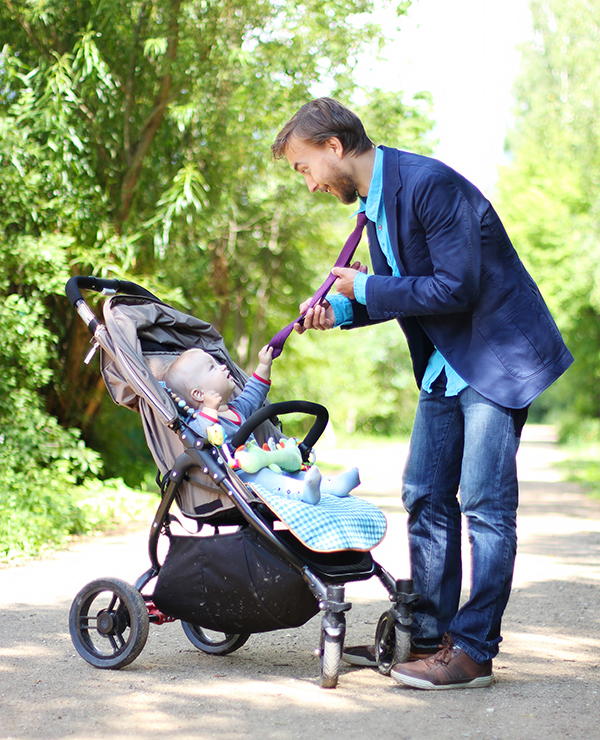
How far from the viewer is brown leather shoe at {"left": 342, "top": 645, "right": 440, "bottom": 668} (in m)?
3.52

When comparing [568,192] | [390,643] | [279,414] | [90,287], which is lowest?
[390,643]

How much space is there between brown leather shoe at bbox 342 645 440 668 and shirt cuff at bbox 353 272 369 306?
143 cm

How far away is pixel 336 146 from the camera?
3.31 m

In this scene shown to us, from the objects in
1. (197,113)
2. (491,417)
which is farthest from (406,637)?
(197,113)

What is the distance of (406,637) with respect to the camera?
3.41 m

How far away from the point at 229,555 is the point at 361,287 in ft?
3.73

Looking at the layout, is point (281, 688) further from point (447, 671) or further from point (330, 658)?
point (447, 671)

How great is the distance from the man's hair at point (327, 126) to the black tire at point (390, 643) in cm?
184

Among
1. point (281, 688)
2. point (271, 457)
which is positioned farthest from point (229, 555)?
point (281, 688)

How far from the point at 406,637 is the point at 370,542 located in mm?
459

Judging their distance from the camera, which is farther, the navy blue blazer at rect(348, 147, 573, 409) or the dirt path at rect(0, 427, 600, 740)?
the navy blue blazer at rect(348, 147, 573, 409)

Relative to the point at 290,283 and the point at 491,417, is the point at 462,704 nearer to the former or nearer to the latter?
the point at 491,417

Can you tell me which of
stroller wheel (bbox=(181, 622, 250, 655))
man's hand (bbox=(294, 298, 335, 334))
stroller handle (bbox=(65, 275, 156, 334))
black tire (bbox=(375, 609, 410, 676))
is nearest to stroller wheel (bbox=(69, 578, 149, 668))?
stroller wheel (bbox=(181, 622, 250, 655))

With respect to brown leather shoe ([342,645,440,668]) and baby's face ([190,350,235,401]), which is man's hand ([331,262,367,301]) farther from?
brown leather shoe ([342,645,440,668])
